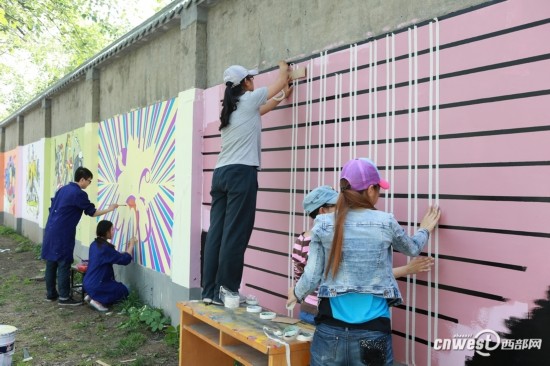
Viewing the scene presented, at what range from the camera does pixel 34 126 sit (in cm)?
1427

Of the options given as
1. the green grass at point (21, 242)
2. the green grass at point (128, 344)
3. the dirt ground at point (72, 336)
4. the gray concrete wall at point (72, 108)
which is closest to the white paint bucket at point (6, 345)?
the dirt ground at point (72, 336)

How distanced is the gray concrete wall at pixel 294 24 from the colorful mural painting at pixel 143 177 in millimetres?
1320

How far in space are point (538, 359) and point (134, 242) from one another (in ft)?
19.2

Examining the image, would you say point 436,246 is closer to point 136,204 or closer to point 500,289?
point 500,289

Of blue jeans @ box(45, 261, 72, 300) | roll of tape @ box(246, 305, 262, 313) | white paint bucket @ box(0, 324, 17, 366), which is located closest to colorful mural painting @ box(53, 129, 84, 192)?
blue jeans @ box(45, 261, 72, 300)

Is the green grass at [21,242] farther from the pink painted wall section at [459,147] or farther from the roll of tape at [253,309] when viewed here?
the pink painted wall section at [459,147]

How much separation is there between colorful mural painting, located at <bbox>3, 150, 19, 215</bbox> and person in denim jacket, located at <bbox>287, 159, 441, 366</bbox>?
54.3ft

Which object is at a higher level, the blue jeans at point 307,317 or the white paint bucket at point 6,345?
the blue jeans at point 307,317

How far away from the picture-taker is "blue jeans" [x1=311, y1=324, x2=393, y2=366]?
2395mm

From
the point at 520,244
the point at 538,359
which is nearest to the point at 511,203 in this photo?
the point at 520,244

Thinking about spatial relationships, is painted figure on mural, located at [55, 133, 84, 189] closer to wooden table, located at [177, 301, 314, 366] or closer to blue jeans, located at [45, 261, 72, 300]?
blue jeans, located at [45, 261, 72, 300]

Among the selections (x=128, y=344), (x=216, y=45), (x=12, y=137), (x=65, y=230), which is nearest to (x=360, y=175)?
(x=216, y=45)

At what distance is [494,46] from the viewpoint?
2738mm

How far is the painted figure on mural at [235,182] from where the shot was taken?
384 cm
